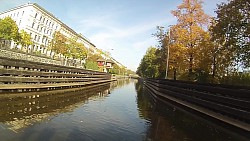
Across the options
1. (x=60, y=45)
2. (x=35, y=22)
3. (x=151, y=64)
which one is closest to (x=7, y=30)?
(x=60, y=45)

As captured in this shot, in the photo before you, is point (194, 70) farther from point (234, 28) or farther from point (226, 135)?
point (226, 135)

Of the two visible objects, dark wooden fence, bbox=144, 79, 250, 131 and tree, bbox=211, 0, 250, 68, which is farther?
tree, bbox=211, 0, 250, 68

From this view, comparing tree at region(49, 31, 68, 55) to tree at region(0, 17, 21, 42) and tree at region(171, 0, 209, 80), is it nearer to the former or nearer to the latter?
tree at region(0, 17, 21, 42)

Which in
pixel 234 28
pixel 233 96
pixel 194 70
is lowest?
pixel 233 96

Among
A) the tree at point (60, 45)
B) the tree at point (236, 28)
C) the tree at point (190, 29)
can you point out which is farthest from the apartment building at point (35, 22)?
the tree at point (236, 28)

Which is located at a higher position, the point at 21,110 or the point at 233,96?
the point at 233,96

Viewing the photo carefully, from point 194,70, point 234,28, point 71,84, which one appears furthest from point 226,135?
point 194,70

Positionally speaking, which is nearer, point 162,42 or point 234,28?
point 234,28

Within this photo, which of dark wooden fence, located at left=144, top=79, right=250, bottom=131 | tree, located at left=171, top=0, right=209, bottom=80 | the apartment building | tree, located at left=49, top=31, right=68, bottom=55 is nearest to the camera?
dark wooden fence, located at left=144, top=79, right=250, bottom=131

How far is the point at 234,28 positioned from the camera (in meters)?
19.2

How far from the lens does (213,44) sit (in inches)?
1024

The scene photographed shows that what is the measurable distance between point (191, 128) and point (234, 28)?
1388cm

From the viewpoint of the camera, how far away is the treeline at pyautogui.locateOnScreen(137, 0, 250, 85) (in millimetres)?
19109

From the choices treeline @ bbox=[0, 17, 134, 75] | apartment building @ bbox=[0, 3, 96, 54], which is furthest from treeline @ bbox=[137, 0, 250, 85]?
apartment building @ bbox=[0, 3, 96, 54]
